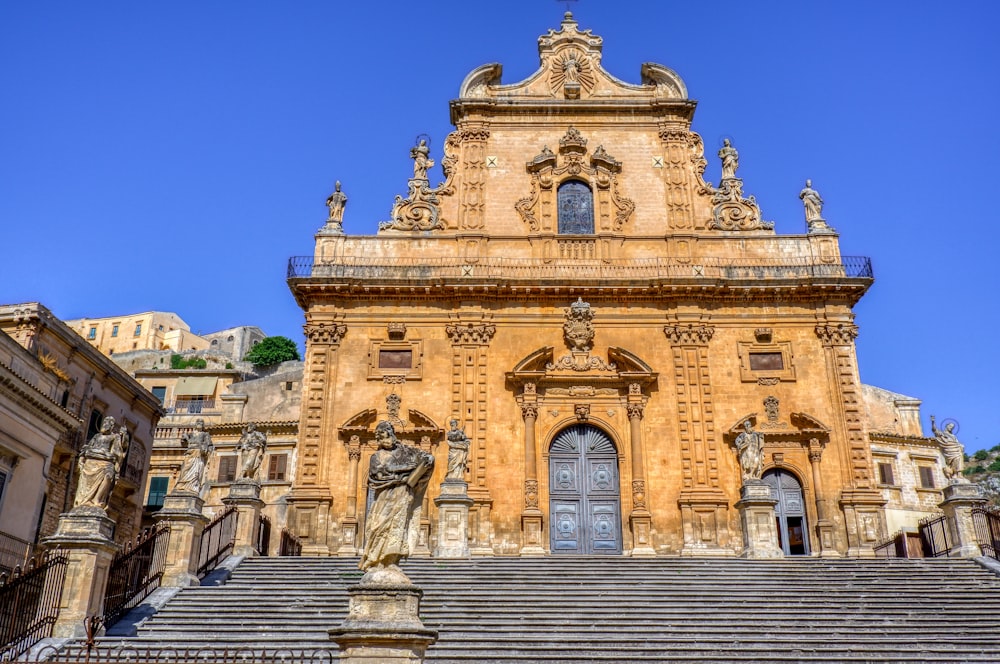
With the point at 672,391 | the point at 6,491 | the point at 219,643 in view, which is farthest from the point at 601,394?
the point at 6,491

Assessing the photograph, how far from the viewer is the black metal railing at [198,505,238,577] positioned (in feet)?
55.3

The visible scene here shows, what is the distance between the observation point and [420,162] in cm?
2600

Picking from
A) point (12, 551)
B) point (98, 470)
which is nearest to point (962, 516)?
point (98, 470)

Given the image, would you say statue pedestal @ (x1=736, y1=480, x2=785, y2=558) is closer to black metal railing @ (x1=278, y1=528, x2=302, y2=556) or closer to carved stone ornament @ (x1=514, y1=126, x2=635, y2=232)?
carved stone ornament @ (x1=514, y1=126, x2=635, y2=232)

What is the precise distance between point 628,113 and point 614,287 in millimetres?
6066

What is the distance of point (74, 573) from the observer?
13156 millimetres

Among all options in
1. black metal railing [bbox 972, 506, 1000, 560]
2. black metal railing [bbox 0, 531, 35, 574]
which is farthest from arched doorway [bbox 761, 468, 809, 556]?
black metal railing [bbox 0, 531, 35, 574]

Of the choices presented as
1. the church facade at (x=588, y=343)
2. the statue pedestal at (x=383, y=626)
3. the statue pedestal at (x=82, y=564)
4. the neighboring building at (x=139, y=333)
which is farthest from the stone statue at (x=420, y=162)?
the neighboring building at (x=139, y=333)

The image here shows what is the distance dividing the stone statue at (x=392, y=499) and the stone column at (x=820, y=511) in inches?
591

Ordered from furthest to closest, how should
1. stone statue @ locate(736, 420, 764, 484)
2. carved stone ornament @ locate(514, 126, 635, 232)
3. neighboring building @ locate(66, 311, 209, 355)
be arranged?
neighboring building @ locate(66, 311, 209, 355), carved stone ornament @ locate(514, 126, 635, 232), stone statue @ locate(736, 420, 764, 484)

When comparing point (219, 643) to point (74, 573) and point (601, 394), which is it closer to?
point (74, 573)

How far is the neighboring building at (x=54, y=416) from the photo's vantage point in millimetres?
21500

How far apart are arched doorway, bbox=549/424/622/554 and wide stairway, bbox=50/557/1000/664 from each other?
4.63 m

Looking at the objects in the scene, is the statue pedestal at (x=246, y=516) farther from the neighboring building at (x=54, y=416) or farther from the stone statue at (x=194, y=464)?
the neighboring building at (x=54, y=416)
